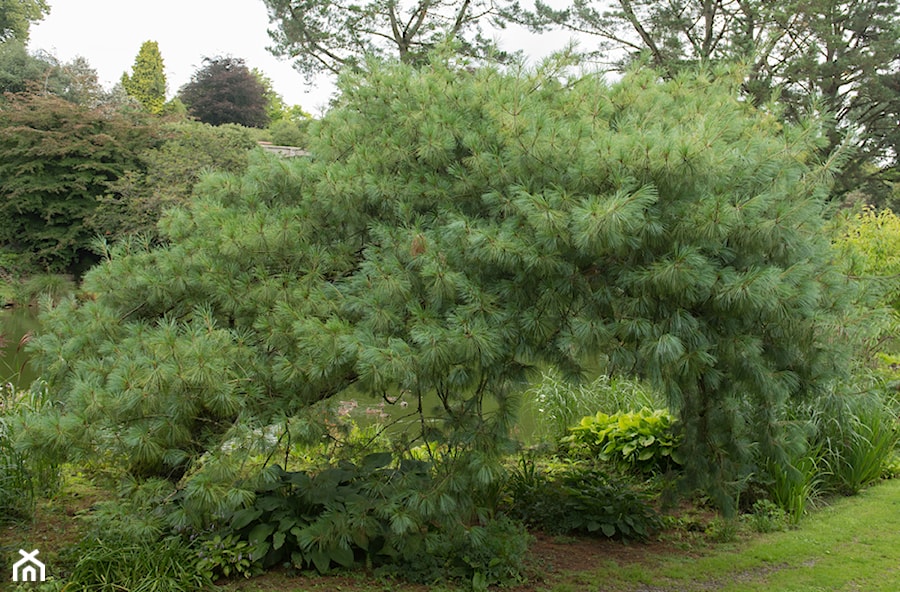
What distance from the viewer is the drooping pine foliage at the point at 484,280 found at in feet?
9.97

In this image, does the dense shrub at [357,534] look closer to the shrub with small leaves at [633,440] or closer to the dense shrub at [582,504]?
the dense shrub at [582,504]

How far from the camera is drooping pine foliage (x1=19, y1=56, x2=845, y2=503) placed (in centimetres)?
304

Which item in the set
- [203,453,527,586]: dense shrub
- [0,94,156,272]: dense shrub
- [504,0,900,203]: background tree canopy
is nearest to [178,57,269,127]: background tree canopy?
[0,94,156,272]: dense shrub

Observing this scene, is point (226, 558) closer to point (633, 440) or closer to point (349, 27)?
point (633, 440)

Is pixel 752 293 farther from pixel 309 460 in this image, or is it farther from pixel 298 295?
pixel 309 460

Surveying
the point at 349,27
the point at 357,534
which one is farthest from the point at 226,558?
the point at 349,27

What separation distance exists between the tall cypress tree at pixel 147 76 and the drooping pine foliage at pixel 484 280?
35.1 meters

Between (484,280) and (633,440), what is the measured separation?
2948mm

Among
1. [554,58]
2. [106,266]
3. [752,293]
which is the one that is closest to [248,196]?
[106,266]

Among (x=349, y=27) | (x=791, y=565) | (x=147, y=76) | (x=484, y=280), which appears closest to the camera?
(x=484, y=280)

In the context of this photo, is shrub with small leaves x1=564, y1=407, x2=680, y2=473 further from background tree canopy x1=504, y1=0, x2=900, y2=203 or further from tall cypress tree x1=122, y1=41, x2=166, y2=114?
tall cypress tree x1=122, y1=41, x2=166, y2=114

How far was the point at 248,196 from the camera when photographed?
4219mm

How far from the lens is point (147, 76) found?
36.5m

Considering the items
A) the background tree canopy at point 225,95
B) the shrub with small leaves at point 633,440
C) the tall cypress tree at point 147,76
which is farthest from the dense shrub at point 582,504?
the tall cypress tree at point 147,76
